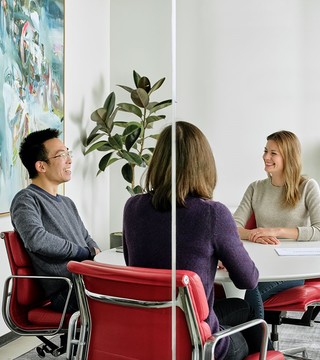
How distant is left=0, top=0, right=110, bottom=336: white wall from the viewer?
58.2 inches

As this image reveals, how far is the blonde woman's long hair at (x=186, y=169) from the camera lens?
52.8 inches

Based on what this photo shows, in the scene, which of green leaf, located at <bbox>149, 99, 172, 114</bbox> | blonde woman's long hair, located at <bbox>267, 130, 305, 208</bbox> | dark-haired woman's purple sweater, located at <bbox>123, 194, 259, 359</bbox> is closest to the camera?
dark-haired woman's purple sweater, located at <bbox>123, 194, 259, 359</bbox>

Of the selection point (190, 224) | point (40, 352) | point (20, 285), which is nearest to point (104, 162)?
point (190, 224)

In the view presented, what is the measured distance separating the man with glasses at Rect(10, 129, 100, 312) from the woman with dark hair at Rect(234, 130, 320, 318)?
15.9 inches

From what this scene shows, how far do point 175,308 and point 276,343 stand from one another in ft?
2.04

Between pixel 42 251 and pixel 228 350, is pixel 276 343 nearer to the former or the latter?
pixel 228 350

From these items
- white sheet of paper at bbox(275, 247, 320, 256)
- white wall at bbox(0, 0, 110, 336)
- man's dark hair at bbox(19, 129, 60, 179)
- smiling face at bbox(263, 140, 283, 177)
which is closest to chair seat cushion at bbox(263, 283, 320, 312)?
white sheet of paper at bbox(275, 247, 320, 256)

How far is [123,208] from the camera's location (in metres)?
1.50

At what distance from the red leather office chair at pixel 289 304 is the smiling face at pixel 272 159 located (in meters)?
0.30

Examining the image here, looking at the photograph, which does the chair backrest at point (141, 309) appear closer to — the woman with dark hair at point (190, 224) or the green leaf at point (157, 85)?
the woman with dark hair at point (190, 224)

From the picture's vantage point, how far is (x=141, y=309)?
1196 millimetres

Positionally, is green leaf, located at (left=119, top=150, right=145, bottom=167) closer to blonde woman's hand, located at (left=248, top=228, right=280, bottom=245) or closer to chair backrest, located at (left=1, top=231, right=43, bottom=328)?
chair backrest, located at (left=1, top=231, right=43, bottom=328)

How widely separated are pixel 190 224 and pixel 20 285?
0.51 meters

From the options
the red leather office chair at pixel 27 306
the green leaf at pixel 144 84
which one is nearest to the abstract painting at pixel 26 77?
the red leather office chair at pixel 27 306
